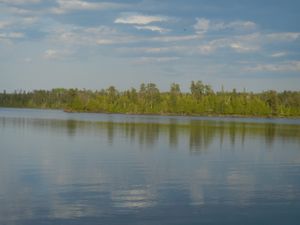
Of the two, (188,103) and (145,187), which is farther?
(188,103)

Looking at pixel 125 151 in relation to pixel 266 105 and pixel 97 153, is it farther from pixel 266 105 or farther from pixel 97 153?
pixel 266 105

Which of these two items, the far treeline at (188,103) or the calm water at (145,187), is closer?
the calm water at (145,187)

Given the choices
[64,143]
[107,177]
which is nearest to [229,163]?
[107,177]

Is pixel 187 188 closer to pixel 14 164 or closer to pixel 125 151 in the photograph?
pixel 14 164

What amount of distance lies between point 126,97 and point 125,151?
513 feet

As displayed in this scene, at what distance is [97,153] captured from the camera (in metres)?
34.4

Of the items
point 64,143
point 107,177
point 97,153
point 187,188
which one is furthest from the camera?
point 64,143

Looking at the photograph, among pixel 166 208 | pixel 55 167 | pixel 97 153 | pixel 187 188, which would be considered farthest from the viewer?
pixel 97 153

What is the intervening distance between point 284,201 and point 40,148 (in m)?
22.5

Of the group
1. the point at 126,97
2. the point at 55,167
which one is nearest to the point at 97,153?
the point at 55,167

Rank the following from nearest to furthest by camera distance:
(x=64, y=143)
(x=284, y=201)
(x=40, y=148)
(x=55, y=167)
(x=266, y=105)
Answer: (x=284, y=201) < (x=55, y=167) < (x=40, y=148) < (x=64, y=143) < (x=266, y=105)

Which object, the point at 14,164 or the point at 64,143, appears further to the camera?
the point at 64,143

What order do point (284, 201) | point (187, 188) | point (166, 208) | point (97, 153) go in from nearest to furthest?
point (166, 208) < point (284, 201) < point (187, 188) < point (97, 153)

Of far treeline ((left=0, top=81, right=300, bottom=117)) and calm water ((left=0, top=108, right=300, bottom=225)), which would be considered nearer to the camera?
calm water ((left=0, top=108, right=300, bottom=225))
